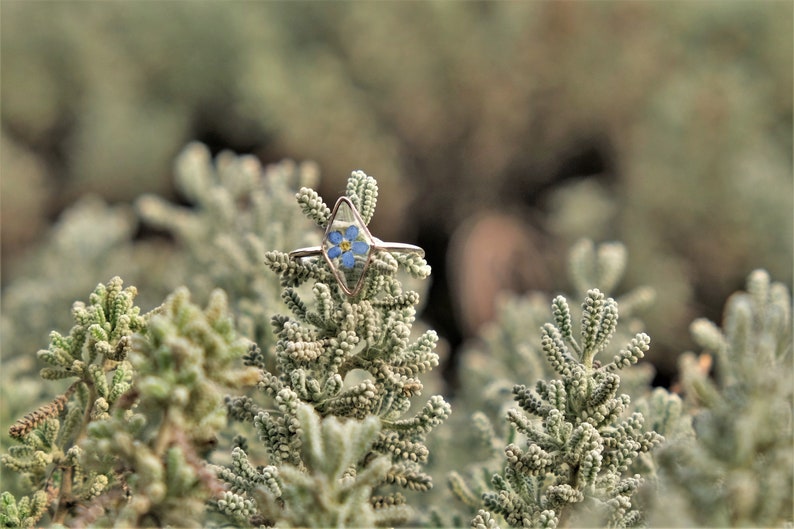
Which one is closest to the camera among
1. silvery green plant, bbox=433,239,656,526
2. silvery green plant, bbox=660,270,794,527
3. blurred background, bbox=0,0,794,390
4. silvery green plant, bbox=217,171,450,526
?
silvery green plant, bbox=660,270,794,527

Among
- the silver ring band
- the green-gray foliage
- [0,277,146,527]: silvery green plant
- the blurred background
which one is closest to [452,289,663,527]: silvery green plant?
the green-gray foliage

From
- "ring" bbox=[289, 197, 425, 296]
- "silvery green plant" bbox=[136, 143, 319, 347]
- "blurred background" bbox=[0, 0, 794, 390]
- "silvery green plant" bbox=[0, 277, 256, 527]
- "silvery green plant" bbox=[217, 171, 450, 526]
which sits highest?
"blurred background" bbox=[0, 0, 794, 390]

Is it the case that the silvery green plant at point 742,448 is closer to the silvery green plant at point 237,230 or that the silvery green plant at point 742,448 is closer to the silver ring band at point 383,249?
the silver ring band at point 383,249

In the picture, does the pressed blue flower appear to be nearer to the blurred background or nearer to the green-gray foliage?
the green-gray foliage

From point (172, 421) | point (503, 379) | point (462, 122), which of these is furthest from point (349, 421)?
point (462, 122)

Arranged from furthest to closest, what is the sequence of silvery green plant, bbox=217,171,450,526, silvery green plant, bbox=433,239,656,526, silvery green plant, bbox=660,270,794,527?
silvery green plant, bbox=433,239,656,526, silvery green plant, bbox=217,171,450,526, silvery green plant, bbox=660,270,794,527

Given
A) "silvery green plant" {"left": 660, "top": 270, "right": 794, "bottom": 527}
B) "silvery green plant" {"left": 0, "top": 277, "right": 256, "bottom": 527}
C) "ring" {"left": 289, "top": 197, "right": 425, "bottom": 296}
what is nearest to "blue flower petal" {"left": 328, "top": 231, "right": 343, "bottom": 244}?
"ring" {"left": 289, "top": 197, "right": 425, "bottom": 296}

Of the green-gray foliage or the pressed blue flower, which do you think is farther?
the pressed blue flower

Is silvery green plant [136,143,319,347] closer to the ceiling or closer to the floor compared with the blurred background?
closer to the floor
